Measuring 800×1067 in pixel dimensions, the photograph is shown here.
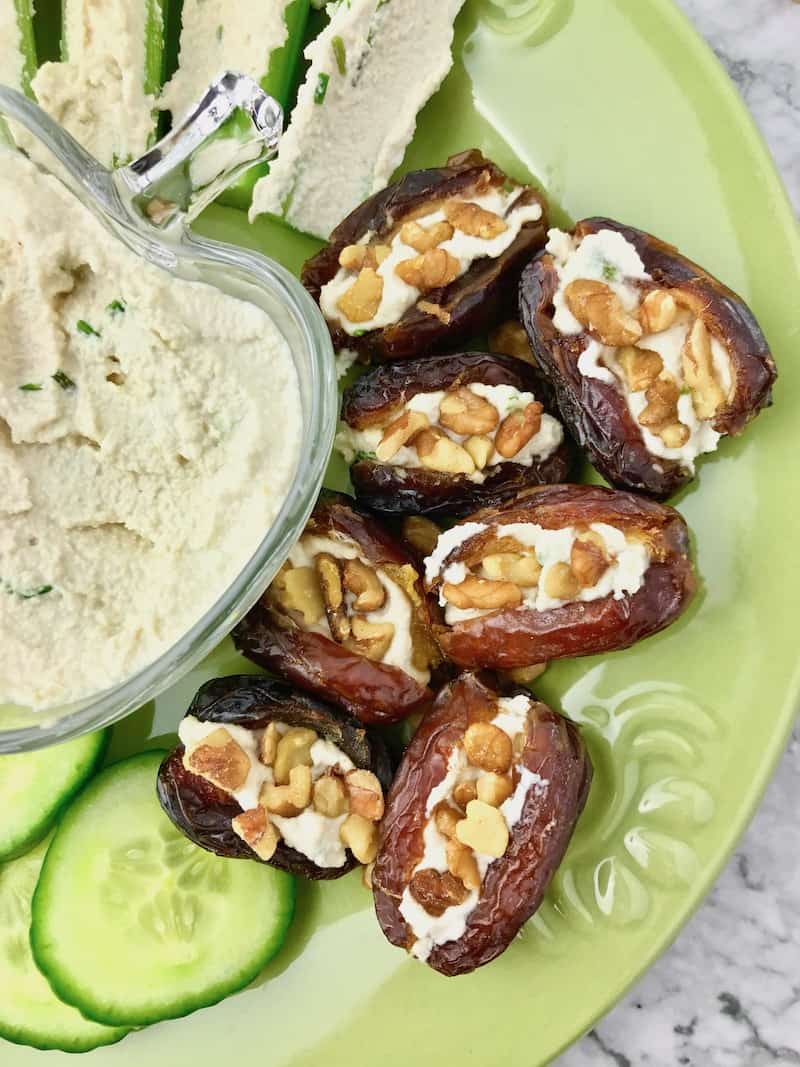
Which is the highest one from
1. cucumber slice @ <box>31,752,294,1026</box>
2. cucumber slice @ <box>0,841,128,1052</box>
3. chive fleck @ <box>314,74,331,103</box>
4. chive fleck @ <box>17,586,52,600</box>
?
chive fleck @ <box>314,74,331,103</box>

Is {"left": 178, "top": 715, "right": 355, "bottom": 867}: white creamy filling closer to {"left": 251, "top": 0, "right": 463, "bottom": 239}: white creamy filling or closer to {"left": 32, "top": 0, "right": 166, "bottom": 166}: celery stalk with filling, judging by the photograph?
{"left": 251, "top": 0, "right": 463, "bottom": 239}: white creamy filling

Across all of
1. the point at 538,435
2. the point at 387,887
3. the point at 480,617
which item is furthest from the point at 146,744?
the point at 538,435

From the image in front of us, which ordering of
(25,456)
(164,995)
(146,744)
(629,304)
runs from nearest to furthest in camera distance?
(25,456) < (629,304) < (164,995) < (146,744)

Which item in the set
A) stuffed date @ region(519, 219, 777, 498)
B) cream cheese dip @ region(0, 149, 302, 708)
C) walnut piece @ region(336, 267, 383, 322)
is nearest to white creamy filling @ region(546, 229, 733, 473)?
stuffed date @ region(519, 219, 777, 498)

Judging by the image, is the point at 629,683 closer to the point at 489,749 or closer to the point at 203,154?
the point at 489,749

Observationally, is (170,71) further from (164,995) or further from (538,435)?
(164,995)

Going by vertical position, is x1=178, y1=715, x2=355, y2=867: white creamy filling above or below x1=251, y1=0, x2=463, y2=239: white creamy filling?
below

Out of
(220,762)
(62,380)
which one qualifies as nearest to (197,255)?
(62,380)
